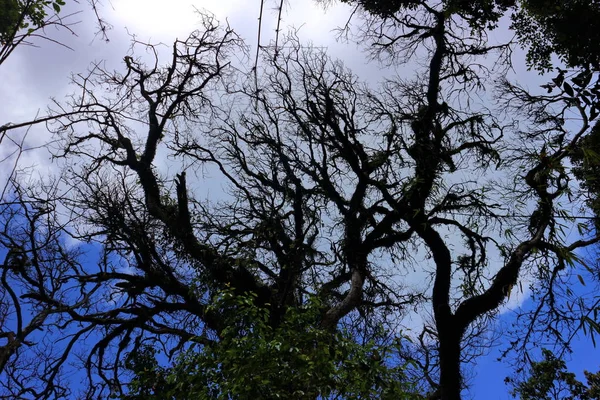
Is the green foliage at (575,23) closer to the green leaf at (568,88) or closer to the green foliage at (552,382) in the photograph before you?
the green leaf at (568,88)

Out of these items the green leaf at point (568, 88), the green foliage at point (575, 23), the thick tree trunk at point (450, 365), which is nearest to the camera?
the green leaf at point (568, 88)

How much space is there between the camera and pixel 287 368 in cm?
426

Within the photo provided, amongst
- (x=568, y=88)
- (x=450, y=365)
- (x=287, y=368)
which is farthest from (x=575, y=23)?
(x=450, y=365)

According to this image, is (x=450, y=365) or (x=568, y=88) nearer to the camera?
(x=568, y=88)

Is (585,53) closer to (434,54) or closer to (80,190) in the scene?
(434,54)

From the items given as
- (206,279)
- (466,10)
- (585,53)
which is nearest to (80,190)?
(206,279)

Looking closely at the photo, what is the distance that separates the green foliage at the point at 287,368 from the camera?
13.6 feet

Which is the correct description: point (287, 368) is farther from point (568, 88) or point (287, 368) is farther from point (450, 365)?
point (450, 365)

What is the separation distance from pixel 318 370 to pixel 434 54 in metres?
8.20

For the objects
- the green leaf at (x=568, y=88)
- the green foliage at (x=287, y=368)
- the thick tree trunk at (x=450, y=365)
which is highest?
the thick tree trunk at (x=450, y=365)

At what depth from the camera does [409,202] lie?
9883 mm

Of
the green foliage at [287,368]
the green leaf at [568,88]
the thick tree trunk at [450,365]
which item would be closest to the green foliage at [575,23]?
the green leaf at [568,88]

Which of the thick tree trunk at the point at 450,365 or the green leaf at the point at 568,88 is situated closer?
the green leaf at the point at 568,88

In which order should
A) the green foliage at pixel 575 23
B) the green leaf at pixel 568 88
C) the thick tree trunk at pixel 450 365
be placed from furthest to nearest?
the thick tree trunk at pixel 450 365 → the green foliage at pixel 575 23 → the green leaf at pixel 568 88
